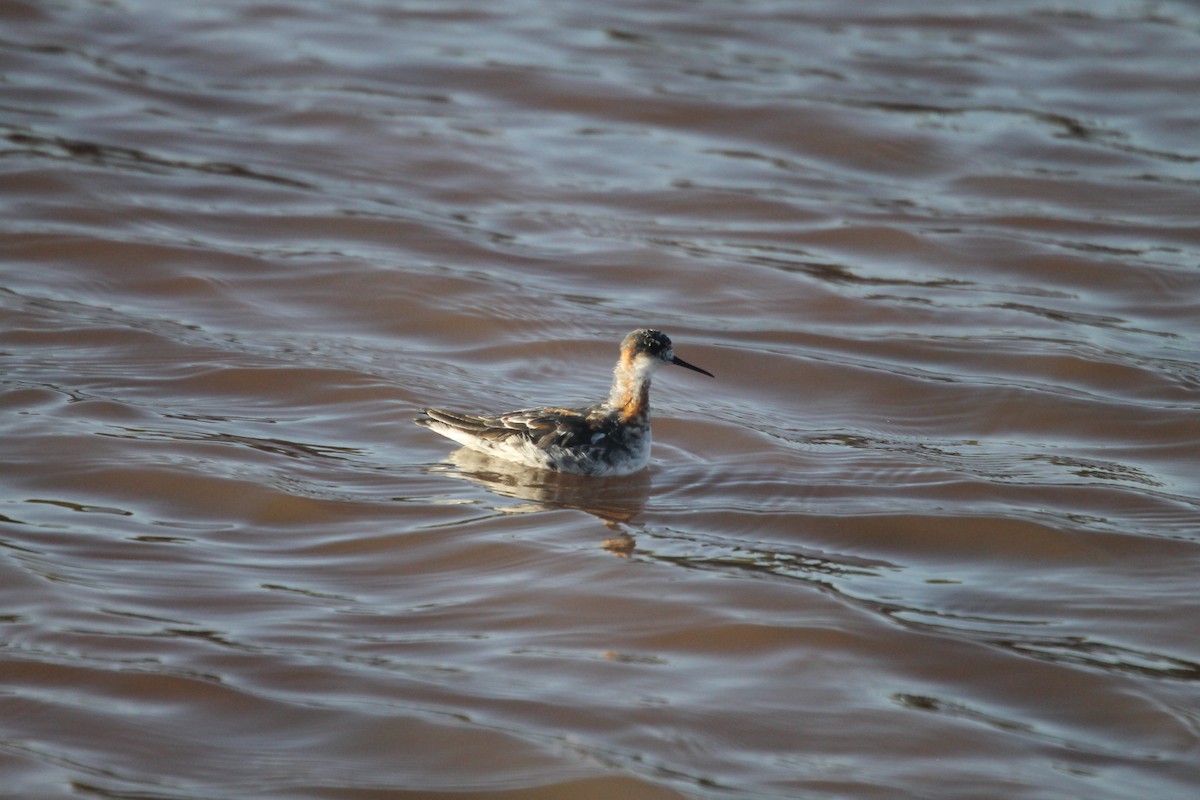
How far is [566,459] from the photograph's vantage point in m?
8.73

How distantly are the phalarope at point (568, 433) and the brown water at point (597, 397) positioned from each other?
18 cm

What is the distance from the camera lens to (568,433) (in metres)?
8.67

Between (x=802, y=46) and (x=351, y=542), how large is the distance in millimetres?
11968

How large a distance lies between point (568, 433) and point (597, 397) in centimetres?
134

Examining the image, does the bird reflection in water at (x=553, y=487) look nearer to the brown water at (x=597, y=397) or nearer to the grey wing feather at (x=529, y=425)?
the brown water at (x=597, y=397)

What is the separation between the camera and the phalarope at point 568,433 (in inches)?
336

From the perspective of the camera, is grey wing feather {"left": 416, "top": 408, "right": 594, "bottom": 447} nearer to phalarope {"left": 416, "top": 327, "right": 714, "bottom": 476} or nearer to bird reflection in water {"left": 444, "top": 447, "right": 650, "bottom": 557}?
phalarope {"left": 416, "top": 327, "right": 714, "bottom": 476}

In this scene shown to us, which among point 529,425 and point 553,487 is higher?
point 529,425

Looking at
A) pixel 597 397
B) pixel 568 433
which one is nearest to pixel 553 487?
pixel 568 433

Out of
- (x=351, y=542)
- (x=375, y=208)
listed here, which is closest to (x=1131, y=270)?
(x=375, y=208)

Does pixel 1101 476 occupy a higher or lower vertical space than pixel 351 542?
higher

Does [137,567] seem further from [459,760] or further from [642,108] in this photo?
[642,108]

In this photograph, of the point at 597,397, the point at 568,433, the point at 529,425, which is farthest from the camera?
the point at 597,397

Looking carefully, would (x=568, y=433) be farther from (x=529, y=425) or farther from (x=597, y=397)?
(x=597, y=397)
